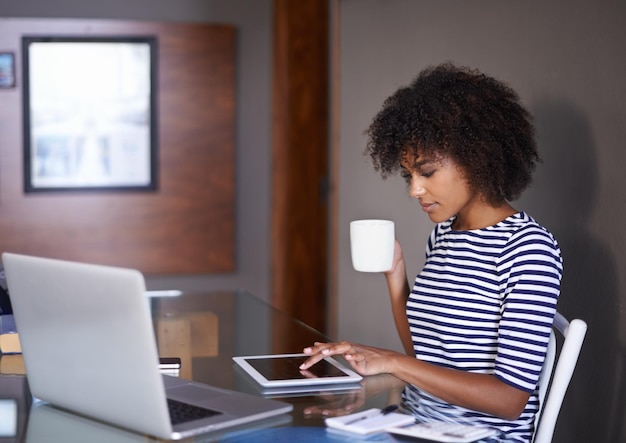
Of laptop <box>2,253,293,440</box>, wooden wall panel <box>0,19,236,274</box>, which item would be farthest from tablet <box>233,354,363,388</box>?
wooden wall panel <box>0,19,236,274</box>

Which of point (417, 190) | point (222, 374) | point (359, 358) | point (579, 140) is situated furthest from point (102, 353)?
point (579, 140)

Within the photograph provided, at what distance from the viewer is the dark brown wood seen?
4.28 metres

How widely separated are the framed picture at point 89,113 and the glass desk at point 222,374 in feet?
5.55

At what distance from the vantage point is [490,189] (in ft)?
5.91

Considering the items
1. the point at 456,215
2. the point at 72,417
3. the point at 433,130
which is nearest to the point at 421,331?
the point at 456,215

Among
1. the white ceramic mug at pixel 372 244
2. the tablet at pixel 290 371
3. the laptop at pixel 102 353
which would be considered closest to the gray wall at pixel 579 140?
the white ceramic mug at pixel 372 244

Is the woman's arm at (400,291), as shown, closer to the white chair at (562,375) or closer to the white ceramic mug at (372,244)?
the white ceramic mug at (372,244)

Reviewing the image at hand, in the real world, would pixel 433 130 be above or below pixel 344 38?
below

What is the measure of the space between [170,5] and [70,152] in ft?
2.70

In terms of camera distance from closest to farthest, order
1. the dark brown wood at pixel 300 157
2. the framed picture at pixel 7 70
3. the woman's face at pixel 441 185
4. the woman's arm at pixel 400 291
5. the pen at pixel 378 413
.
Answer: the pen at pixel 378 413 → the woman's face at pixel 441 185 → the woman's arm at pixel 400 291 → the framed picture at pixel 7 70 → the dark brown wood at pixel 300 157

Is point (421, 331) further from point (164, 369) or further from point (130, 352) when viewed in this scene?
point (130, 352)

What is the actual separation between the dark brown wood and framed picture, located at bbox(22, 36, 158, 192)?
0.60 meters

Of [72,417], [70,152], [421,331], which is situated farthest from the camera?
[70,152]

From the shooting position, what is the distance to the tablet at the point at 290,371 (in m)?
1.61
